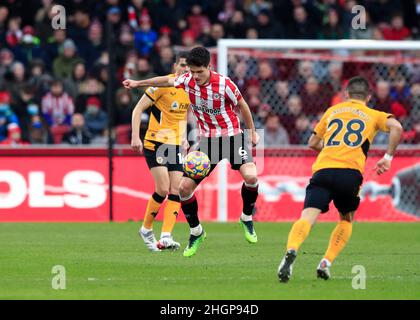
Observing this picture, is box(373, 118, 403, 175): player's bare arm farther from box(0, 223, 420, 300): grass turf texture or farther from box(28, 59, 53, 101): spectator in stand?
box(28, 59, 53, 101): spectator in stand

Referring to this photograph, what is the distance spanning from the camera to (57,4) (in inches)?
865

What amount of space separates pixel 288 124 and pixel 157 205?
7808mm

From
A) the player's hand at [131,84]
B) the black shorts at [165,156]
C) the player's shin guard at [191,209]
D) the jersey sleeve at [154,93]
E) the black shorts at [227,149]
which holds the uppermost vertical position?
the player's hand at [131,84]

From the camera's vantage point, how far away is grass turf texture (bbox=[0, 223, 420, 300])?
29.1ft

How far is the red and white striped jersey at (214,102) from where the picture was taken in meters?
11.6

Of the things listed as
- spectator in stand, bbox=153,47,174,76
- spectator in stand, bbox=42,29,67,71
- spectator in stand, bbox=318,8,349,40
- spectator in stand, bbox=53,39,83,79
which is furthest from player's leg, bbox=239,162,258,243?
spectator in stand, bbox=318,8,349,40

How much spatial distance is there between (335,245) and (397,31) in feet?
46.2

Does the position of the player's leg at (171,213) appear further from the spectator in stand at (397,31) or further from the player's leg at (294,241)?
the spectator in stand at (397,31)

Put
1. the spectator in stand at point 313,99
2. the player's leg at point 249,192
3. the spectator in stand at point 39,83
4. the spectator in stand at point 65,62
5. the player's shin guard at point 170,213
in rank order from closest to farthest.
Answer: the player's leg at point 249,192
the player's shin guard at point 170,213
the spectator in stand at point 39,83
the spectator in stand at point 313,99
the spectator in stand at point 65,62

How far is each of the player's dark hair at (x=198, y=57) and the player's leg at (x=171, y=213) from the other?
210 cm

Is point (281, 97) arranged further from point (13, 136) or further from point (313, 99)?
point (13, 136)

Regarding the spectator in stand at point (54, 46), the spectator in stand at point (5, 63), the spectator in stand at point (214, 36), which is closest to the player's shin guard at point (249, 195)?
the spectator in stand at point (5, 63)
